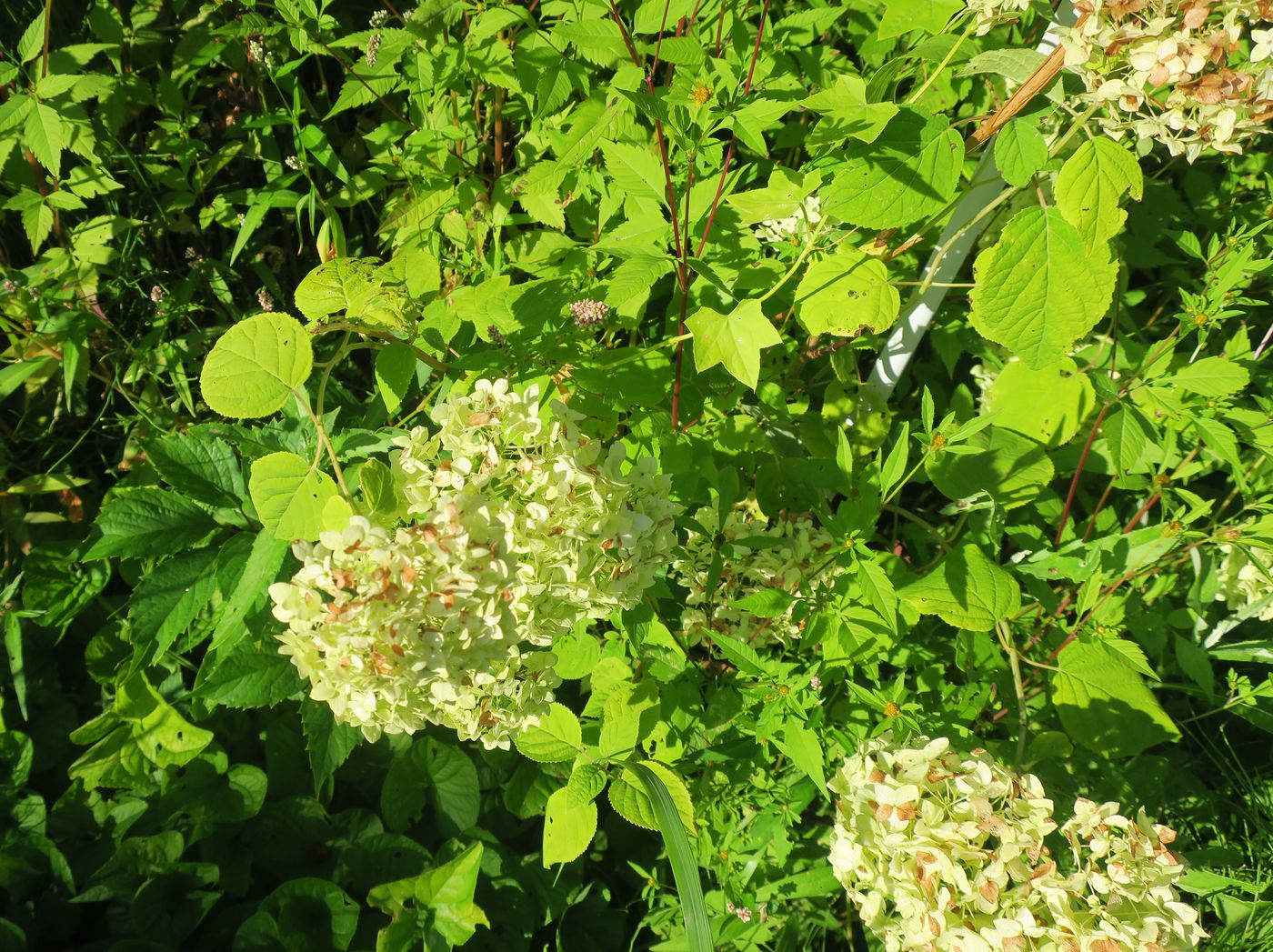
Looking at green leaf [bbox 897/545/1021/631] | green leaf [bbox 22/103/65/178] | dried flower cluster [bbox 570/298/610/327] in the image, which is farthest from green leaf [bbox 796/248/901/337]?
green leaf [bbox 22/103/65/178]

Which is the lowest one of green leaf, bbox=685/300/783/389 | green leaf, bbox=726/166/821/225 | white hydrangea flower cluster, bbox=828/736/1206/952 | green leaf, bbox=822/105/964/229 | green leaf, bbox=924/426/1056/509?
white hydrangea flower cluster, bbox=828/736/1206/952

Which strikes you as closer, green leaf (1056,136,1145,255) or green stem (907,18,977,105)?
green leaf (1056,136,1145,255)

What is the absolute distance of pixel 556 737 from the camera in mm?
1625

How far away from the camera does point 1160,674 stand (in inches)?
86.7

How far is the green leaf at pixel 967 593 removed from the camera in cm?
145

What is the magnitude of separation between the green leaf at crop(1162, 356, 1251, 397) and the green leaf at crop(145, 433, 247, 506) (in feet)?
6.33

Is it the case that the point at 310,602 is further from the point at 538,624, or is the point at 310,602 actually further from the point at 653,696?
the point at 653,696

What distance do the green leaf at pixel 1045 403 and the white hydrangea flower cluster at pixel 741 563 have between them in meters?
0.54

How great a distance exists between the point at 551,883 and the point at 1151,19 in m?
2.24

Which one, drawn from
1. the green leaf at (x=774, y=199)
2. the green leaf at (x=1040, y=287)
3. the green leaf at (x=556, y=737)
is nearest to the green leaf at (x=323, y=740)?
the green leaf at (x=556, y=737)

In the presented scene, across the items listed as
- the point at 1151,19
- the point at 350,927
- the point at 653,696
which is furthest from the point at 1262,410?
the point at 350,927

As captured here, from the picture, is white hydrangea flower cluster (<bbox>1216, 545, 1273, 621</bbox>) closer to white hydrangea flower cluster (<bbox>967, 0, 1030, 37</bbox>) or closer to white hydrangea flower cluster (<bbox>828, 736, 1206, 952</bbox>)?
white hydrangea flower cluster (<bbox>828, 736, 1206, 952</bbox>)

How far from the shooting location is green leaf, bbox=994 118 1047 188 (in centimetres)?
117

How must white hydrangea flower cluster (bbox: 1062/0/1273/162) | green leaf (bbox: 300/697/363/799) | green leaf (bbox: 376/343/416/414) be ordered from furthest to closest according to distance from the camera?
green leaf (bbox: 300/697/363/799), green leaf (bbox: 376/343/416/414), white hydrangea flower cluster (bbox: 1062/0/1273/162)
